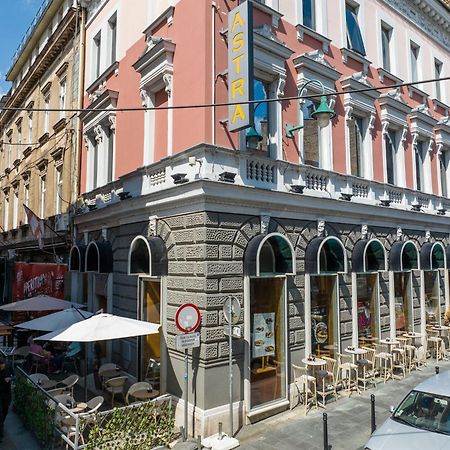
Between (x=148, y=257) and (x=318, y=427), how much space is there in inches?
225

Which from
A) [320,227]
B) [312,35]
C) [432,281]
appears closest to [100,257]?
[320,227]

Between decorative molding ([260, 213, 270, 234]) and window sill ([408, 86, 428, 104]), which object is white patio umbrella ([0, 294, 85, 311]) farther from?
window sill ([408, 86, 428, 104])

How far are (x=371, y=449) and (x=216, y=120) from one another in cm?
706

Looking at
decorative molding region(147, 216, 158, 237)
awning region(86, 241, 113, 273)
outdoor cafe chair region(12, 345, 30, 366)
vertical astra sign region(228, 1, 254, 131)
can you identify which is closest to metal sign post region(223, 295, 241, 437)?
decorative molding region(147, 216, 158, 237)

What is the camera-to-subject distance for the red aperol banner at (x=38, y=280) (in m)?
16.6

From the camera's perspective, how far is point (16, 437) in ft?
28.9

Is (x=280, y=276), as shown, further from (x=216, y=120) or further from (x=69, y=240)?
(x=69, y=240)

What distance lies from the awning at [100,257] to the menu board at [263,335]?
558 cm

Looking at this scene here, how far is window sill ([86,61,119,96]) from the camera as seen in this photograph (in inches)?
553

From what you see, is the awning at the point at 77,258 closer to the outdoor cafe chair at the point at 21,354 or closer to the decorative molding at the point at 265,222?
the outdoor cafe chair at the point at 21,354

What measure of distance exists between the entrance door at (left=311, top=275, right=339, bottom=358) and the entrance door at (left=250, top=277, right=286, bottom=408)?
135 cm

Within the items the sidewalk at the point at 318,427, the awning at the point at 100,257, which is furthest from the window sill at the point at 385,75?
the awning at the point at 100,257

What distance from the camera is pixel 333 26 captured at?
44.0 ft

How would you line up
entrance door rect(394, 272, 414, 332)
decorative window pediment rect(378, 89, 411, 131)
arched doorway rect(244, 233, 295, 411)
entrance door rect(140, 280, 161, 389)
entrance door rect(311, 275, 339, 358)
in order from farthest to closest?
decorative window pediment rect(378, 89, 411, 131), entrance door rect(394, 272, 414, 332), entrance door rect(311, 275, 339, 358), entrance door rect(140, 280, 161, 389), arched doorway rect(244, 233, 295, 411)
